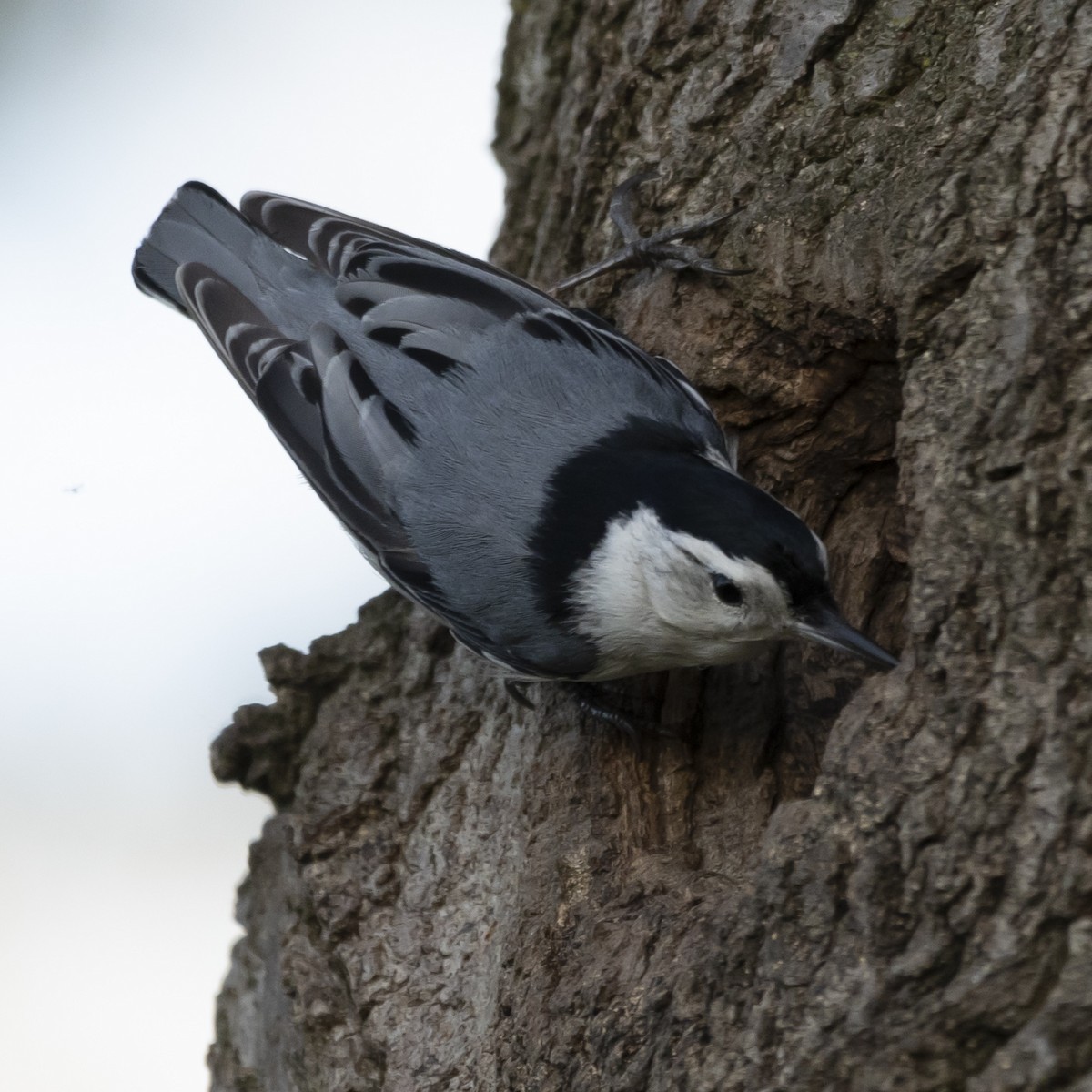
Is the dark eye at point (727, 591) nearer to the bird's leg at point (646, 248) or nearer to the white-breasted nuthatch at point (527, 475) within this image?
the white-breasted nuthatch at point (527, 475)

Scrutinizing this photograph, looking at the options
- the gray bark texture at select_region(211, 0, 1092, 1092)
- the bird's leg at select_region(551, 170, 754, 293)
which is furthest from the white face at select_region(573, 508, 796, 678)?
the bird's leg at select_region(551, 170, 754, 293)

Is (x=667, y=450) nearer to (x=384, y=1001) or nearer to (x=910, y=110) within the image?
(x=910, y=110)

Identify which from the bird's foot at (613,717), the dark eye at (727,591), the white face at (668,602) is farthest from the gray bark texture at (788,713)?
the dark eye at (727,591)

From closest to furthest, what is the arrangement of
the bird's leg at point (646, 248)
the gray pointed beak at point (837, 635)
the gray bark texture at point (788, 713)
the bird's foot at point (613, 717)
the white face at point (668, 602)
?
the gray bark texture at point (788, 713) → the gray pointed beak at point (837, 635) → the white face at point (668, 602) → the bird's foot at point (613, 717) → the bird's leg at point (646, 248)

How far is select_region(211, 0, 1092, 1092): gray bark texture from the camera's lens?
56.2 inches

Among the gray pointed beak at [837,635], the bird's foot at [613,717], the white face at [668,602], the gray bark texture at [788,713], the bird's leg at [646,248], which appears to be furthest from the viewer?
the bird's leg at [646,248]

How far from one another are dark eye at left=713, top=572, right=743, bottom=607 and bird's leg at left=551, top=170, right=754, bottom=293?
1.89 ft

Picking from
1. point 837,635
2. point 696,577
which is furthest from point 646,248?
point 837,635

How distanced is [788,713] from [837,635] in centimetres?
29

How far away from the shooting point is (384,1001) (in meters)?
2.08

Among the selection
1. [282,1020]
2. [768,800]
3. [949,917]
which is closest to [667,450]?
[768,800]

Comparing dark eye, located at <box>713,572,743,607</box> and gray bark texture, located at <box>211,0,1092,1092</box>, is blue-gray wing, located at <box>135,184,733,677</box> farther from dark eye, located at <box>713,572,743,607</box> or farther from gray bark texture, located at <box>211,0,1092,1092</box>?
dark eye, located at <box>713,572,743,607</box>

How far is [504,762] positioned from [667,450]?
60 centimetres

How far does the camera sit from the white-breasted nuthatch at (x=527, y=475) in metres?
2.02
